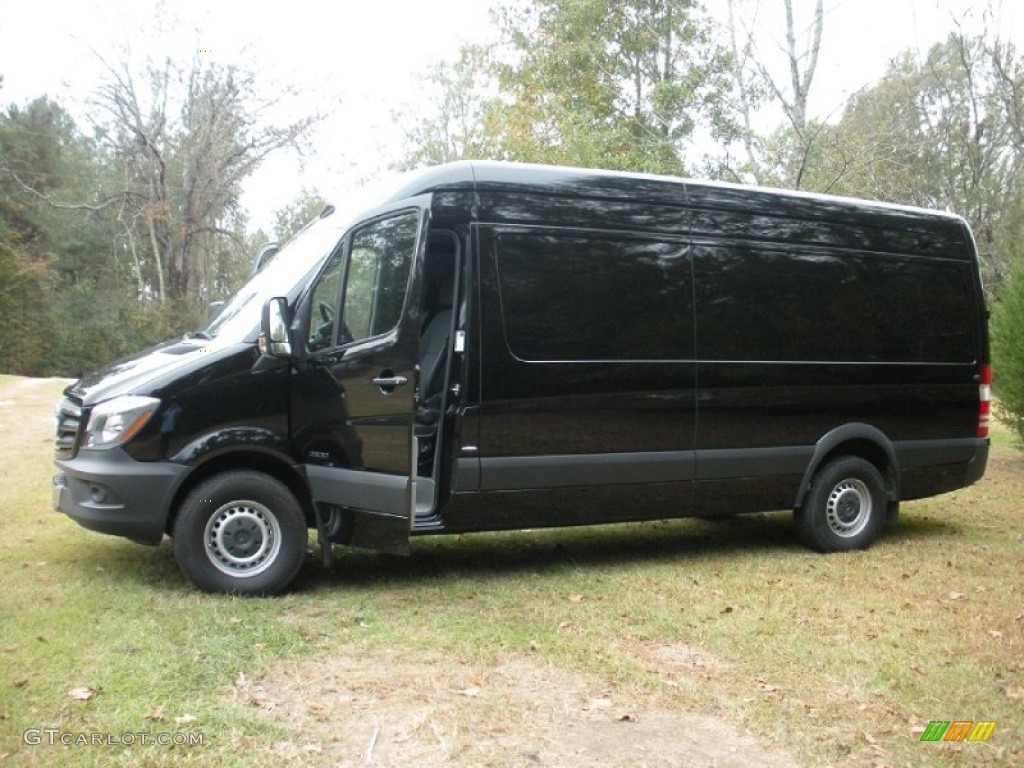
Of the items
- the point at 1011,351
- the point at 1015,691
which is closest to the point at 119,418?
the point at 1015,691

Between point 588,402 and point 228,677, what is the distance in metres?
3.06

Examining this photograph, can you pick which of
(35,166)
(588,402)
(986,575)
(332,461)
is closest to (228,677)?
(332,461)

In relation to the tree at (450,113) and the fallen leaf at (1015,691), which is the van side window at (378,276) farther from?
the tree at (450,113)

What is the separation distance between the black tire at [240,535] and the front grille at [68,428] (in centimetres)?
80

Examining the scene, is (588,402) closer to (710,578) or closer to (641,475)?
(641,475)

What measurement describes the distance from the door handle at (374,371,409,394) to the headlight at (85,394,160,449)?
1305 mm

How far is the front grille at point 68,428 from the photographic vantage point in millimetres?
5902

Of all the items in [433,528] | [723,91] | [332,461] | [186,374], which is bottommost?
Answer: [433,528]

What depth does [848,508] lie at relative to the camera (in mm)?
7902

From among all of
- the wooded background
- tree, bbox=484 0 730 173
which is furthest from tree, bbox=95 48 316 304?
tree, bbox=484 0 730 173

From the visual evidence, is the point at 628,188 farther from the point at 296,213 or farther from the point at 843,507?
the point at 296,213

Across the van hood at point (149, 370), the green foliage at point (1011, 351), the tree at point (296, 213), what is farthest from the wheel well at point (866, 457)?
the tree at point (296, 213)

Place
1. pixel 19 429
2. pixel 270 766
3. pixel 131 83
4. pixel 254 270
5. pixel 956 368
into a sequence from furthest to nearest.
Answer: pixel 131 83 < pixel 19 429 < pixel 956 368 < pixel 254 270 < pixel 270 766

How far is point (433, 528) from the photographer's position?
633 centimetres
